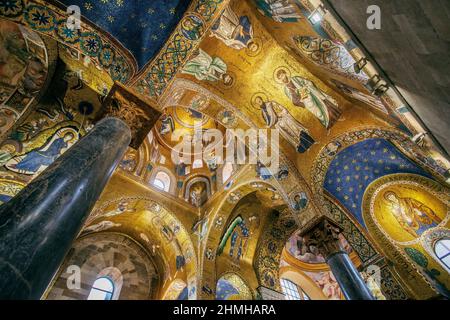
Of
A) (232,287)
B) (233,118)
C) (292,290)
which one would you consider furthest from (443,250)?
(292,290)

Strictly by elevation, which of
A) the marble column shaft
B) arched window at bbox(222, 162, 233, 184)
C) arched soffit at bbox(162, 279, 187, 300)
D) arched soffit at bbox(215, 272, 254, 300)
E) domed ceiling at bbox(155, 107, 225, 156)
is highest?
domed ceiling at bbox(155, 107, 225, 156)

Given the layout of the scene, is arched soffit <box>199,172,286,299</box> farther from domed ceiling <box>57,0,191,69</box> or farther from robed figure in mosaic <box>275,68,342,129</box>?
domed ceiling <box>57,0,191,69</box>

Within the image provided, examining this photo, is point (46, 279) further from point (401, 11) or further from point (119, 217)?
point (119, 217)

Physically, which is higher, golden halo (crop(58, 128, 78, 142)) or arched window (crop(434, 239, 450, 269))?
golden halo (crop(58, 128, 78, 142))

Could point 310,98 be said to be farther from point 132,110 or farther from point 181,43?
point 132,110

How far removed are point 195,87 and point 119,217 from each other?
17.1 ft

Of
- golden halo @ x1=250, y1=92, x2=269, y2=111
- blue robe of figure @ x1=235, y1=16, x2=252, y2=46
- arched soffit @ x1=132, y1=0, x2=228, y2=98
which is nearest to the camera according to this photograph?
arched soffit @ x1=132, y1=0, x2=228, y2=98

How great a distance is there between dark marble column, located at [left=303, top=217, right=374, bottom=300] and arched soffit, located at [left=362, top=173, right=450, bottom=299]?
1988 mm

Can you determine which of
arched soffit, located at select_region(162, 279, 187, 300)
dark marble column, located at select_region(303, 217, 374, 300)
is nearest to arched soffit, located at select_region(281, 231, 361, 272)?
arched soffit, located at select_region(162, 279, 187, 300)

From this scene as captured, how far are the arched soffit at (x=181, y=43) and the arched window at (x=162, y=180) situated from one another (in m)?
5.12

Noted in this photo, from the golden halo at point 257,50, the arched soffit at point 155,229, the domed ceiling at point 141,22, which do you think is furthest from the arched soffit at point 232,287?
the domed ceiling at point 141,22

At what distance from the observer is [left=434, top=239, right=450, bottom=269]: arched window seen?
244 inches

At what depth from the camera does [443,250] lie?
6289 mm

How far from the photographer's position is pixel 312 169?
6.56m
